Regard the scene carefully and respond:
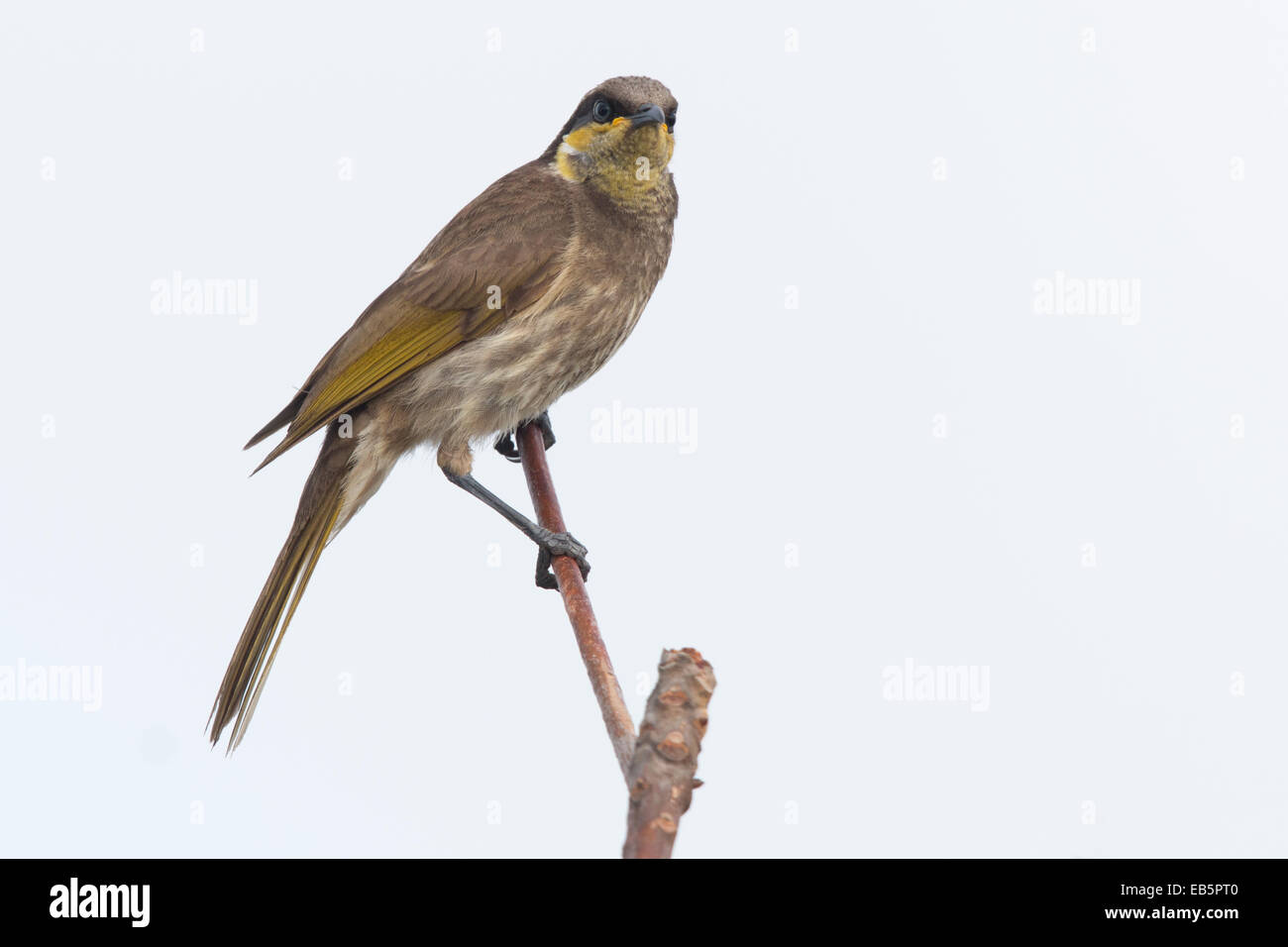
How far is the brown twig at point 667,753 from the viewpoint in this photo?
2250mm

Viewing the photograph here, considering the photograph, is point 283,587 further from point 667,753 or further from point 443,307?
point 667,753

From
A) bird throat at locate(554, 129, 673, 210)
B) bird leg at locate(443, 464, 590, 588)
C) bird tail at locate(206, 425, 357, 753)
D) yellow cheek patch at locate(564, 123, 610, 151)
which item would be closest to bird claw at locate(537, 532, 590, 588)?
bird leg at locate(443, 464, 590, 588)

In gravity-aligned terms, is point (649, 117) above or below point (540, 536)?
above

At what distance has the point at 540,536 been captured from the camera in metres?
4.57


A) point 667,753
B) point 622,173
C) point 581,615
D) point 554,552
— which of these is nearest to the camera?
point 667,753

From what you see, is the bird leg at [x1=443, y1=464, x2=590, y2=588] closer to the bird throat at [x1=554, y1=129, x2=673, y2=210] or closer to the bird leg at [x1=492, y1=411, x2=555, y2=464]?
the bird leg at [x1=492, y1=411, x2=555, y2=464]

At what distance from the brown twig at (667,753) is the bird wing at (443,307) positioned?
2.70m

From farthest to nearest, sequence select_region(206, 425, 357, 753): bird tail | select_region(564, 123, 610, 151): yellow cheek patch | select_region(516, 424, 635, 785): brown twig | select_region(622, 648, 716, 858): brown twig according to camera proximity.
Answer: select_region(564, 123, 610, 151): yellow cheek patch, select_region(206, 425, 357, 753): bird tail, select_region(516, 424, 635, 785): brown twig, select_region(622, 648, 716, 858): brown twig

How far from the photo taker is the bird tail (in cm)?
432

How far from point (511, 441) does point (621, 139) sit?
48.6 inches

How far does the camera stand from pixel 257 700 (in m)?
4.34

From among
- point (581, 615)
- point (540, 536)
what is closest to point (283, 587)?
point (540, 536)

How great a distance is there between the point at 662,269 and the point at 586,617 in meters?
2.24

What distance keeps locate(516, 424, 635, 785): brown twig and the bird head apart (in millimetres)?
1124
